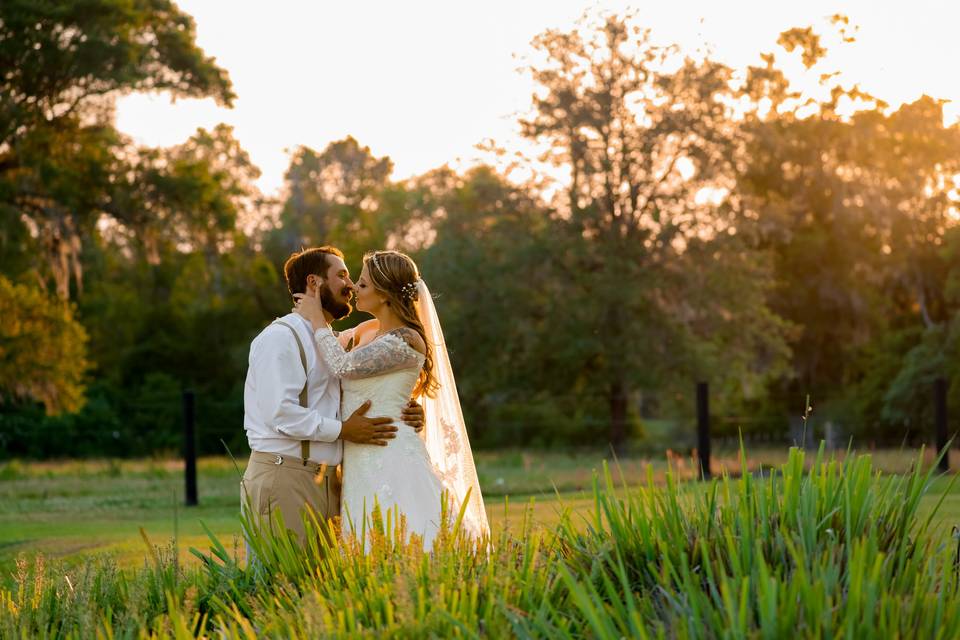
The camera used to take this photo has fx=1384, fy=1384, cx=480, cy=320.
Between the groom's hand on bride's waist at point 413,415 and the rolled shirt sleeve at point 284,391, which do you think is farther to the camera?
the groom's hand on bride's waist at point 413,415

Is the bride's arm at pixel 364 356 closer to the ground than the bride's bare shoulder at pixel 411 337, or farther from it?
closer to the ground

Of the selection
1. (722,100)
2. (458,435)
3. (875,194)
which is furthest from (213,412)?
(458,435)

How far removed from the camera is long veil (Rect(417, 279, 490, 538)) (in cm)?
690

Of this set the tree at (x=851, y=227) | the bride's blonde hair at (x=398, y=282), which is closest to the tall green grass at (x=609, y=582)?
the bride's blonde hair at (x=398, y=282)

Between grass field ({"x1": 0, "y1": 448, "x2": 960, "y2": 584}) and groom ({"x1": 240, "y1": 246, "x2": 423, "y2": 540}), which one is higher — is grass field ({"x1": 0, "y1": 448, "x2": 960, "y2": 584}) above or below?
below

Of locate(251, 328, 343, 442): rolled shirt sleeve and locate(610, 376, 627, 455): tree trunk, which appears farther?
locate(610, 376, 627, 455): tree trunk

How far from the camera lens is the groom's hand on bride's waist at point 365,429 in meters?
6.42

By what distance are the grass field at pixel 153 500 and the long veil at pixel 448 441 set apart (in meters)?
0.25

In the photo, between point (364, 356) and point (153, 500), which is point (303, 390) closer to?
point (364, 356)

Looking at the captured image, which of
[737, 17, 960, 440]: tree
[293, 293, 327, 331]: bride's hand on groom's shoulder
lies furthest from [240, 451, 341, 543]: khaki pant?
[737, 17, 960, 440]: tree

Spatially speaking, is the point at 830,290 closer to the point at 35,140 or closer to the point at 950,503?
the point at 35,140

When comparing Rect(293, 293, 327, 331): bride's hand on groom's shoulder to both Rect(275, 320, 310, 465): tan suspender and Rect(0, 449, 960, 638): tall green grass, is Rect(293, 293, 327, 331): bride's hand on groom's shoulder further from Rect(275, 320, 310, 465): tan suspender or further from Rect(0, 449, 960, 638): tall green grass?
Rect(0, 449, 960, 638): tall green grass

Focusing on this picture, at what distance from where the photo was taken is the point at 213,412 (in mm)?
39031

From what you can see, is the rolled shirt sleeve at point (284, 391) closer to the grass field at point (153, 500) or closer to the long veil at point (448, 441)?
the grass field at point (153, 500)
